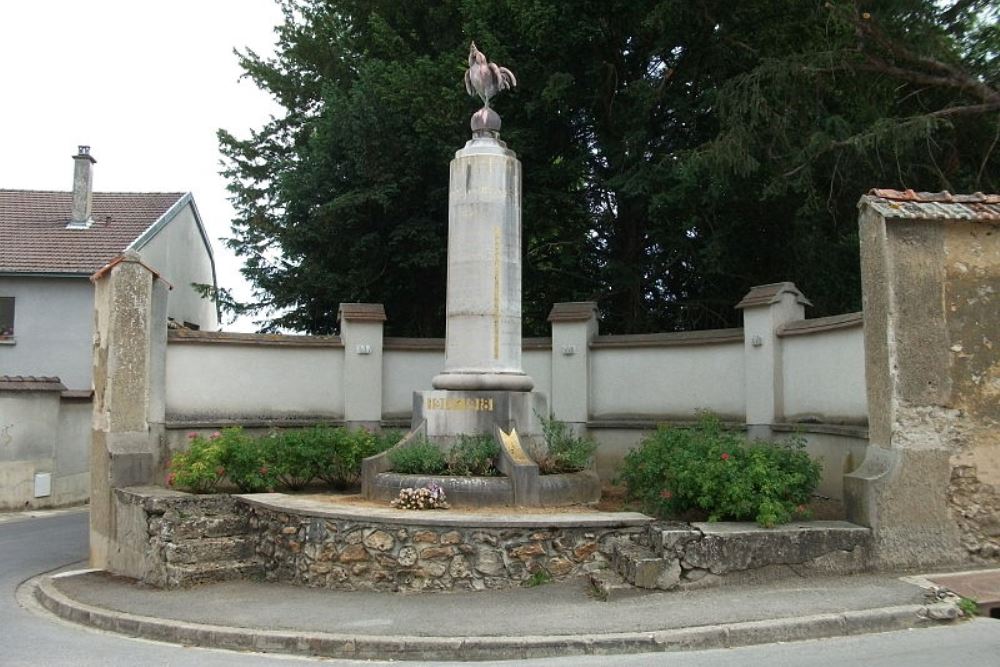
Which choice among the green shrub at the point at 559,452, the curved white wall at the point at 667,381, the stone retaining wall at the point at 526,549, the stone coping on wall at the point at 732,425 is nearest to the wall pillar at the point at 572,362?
the curved white wall at the point at 667,381

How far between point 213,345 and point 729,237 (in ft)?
32.7

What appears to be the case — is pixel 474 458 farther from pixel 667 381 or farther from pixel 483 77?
pixel 483 77

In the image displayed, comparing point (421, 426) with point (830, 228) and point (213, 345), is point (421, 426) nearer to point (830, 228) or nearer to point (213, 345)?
point (213, 345)

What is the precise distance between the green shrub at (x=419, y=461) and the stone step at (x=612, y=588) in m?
2.75

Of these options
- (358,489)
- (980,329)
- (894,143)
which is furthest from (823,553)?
(894,143)

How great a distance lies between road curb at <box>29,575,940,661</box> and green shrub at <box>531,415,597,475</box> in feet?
12.5

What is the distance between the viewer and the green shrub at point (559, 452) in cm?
1061

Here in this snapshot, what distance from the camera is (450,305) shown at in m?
11.6

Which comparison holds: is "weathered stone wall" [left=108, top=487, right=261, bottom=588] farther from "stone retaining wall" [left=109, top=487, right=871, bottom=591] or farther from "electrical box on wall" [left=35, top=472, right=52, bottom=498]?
"electrical box on wall" [left=35, top=472, right=52, bottom=498]

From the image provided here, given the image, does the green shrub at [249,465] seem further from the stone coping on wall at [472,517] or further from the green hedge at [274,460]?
the stone coping on wall at [472,517]

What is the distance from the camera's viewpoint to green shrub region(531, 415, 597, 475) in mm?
10609

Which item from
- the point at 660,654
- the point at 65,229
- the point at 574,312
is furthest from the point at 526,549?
the point at 65,229

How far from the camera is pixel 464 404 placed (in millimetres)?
11070

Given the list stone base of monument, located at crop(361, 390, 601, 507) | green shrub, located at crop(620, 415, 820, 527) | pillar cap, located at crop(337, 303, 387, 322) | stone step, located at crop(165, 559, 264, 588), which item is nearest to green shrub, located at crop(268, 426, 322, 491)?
stone base of monument, located at crop(361, 390, 601, 507)
